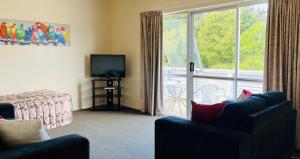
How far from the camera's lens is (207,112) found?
105 inches

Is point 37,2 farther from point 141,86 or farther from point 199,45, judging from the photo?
point 199,45

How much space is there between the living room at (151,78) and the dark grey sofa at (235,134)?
0.04 feet

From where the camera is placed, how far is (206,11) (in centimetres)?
475

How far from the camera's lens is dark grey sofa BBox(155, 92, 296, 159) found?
2.33 m

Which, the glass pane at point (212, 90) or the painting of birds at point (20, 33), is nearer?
the glass pane at point (212, 90)

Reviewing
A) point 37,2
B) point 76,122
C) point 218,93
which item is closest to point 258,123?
point 218,93

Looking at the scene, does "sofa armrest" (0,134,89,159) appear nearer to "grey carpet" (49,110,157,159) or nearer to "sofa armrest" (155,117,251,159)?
"sofa armrest" (155,117,251,159)

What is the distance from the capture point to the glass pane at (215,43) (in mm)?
4469

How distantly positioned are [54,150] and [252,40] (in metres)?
3.38

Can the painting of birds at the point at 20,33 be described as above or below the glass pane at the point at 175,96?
above

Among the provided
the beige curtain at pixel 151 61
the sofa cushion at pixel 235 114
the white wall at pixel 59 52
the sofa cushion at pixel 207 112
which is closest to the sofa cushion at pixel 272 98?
the sofa cushion at pixel 235 114

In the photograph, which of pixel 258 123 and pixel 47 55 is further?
pixel 47 55

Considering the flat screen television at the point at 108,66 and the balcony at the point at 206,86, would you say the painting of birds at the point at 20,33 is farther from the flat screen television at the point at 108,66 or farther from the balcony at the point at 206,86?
the balcony at the point at 206,86

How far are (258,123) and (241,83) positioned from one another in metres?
2.00
